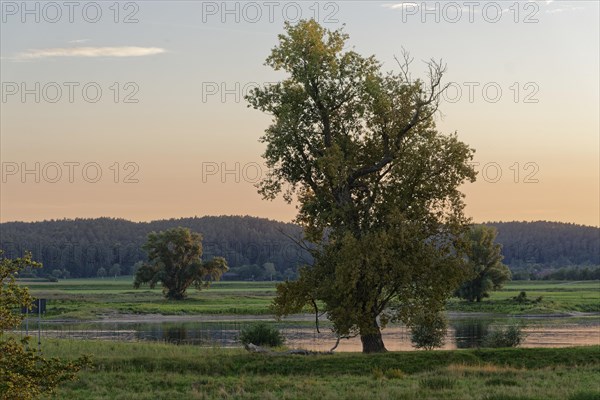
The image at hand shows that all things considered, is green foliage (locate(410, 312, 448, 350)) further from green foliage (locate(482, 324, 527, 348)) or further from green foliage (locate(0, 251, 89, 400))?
green foliage (locate(0, 251, 89, 400))

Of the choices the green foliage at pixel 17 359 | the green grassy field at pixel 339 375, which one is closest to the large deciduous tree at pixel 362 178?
the green grassy field at pixel 339 375

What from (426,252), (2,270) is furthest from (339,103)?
(2,270)

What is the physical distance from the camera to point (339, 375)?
34156 millimetres

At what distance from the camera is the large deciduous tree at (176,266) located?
116062mm

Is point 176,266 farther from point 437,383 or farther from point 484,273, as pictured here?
point 437,383

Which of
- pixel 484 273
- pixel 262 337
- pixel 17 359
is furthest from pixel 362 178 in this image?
pixel 484 273

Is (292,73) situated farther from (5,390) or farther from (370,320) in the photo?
(5,390)

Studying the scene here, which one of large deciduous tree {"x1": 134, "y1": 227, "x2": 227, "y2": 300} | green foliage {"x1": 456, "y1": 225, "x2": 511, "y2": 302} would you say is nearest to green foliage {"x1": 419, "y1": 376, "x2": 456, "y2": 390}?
green foliage {"x1": 456, "y1": 225, "x2": 511, "y2": 302}

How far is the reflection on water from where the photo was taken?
56000 mm

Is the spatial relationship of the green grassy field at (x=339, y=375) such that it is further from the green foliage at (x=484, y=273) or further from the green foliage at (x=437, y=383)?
the green foliage at (x=484, y=273)

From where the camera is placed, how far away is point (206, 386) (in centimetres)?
3072

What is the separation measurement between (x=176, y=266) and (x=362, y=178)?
256 ft

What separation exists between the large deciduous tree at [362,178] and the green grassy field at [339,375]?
3.15 m

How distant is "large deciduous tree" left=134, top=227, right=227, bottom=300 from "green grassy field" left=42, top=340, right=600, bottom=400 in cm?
7445
